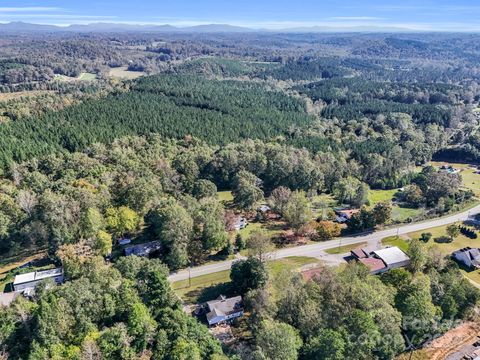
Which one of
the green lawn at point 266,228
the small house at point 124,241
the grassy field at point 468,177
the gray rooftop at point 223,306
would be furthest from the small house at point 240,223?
the grassy field at point 468,177

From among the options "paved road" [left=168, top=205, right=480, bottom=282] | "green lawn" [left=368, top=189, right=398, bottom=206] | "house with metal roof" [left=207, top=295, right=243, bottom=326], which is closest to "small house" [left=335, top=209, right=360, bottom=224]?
"paved road" [left=168, top=205, right=480, bottom=282]

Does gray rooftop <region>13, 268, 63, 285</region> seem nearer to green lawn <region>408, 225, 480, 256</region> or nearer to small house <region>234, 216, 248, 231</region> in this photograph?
small house <region>234, 216, 248, 231</region>

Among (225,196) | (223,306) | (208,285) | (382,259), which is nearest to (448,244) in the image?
(382,259)

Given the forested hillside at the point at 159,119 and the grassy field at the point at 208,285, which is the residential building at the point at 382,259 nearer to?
the grassy field at the point at 208,285

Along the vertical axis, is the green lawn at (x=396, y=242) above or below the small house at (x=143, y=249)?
below

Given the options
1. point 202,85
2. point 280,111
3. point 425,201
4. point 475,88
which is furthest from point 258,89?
point 475,88

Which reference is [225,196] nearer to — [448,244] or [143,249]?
[143,249]

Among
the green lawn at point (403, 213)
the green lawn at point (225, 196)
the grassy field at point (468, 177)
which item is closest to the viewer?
the green lawn at point (403, 213)
